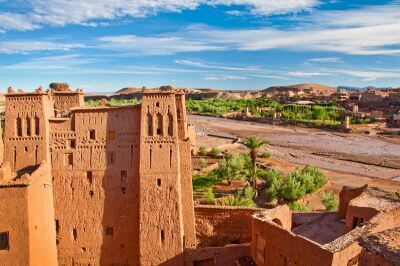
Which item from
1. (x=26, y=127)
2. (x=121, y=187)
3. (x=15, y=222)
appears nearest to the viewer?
(x=15, y=222)

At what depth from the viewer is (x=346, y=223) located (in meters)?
18.7

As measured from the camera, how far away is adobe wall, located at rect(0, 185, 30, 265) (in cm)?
1478

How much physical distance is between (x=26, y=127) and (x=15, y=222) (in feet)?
16.8

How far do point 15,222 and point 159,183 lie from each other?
620 cm

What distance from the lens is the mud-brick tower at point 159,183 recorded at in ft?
60.7

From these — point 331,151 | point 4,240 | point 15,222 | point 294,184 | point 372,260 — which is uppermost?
point 372,260

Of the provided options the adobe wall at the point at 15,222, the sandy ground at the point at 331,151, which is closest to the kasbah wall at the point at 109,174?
the adobe wall at the point at 15,222

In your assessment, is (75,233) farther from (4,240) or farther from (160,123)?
(160,123)

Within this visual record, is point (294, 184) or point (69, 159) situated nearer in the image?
A: point (69, 159)

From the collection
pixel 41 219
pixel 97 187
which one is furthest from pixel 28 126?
pixel 41 219

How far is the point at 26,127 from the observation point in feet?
60.4

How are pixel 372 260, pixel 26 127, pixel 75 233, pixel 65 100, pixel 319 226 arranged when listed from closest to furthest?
pixel 372 260 → pixel 26 127 → pixel 75 233 → pixel 319 226 → pixel 65 100

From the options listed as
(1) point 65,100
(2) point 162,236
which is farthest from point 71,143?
(2) point 162,236

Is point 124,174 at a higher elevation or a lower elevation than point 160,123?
lower
